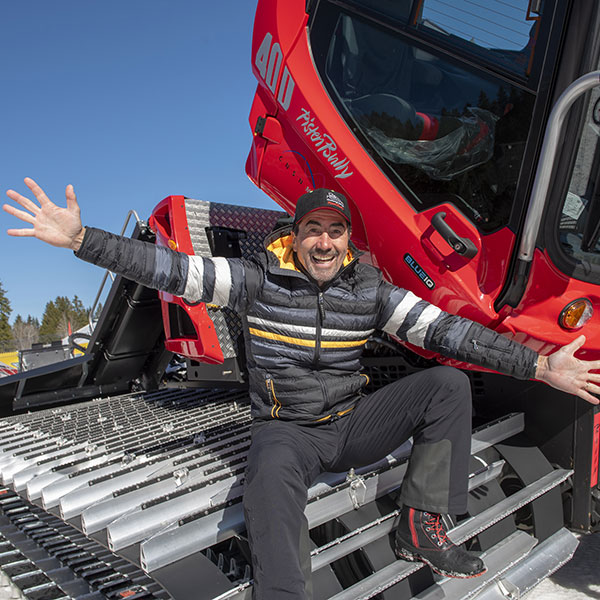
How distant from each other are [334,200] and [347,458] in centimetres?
105

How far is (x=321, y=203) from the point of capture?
2189 millimetres

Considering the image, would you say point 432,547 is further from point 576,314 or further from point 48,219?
point 48,219

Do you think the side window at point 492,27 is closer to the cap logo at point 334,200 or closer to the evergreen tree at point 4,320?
the cap logo at point 334,200

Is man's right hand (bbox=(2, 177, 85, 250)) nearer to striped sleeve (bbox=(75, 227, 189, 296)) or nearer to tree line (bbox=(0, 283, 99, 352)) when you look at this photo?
striped sleeve (bbox=(75, 227, 189, 296))

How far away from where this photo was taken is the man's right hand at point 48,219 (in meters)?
1.91

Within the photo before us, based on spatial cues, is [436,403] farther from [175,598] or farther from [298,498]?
[175,598]

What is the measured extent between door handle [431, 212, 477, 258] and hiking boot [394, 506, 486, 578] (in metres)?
1.04

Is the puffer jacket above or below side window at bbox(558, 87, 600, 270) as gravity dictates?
below

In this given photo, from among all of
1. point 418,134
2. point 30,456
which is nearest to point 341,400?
point 418,134

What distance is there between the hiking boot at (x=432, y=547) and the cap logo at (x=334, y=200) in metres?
1.20

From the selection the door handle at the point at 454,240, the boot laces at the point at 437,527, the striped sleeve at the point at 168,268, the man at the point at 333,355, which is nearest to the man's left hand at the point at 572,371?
the man at the point at 333,355

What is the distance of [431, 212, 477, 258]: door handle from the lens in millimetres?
2229

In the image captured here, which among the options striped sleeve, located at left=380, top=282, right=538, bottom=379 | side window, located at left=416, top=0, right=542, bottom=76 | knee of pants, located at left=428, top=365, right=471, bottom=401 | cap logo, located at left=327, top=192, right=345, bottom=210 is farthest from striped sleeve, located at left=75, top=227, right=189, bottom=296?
side window, located at left=416, top=0, right=542, bottom=76

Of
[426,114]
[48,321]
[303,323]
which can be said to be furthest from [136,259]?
[48,321]
